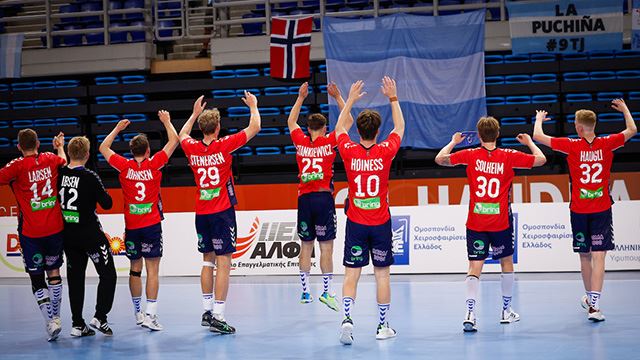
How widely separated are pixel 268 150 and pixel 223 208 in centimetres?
1116

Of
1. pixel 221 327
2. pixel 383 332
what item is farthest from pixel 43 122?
pixel 383 332

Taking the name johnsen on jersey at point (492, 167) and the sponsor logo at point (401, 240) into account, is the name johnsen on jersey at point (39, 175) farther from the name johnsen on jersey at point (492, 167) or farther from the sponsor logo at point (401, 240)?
the sponsor logo at point (401, 240)

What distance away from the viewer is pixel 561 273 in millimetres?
14156

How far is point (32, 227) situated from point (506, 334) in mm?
5086

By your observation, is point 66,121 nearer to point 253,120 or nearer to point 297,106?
point 297,106

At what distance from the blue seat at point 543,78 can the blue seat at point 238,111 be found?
6776 millimetres

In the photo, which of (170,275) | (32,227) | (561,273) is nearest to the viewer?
(32,227)

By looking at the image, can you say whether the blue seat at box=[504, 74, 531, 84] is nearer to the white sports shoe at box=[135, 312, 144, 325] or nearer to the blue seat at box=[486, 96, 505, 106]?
the blue seat at box=[486, 96, 505, 106]

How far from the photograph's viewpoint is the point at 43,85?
21.8 metres

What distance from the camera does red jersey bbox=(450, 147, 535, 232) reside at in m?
8.70

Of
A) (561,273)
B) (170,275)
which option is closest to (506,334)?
(561,273)

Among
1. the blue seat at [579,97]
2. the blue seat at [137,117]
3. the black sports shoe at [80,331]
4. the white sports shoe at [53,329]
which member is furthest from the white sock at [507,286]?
the blue seat at [137,117]

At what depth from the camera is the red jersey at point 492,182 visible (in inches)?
343

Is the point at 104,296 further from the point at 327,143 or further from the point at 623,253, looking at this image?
the point at 623,253
